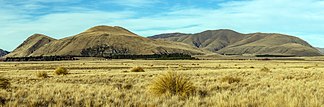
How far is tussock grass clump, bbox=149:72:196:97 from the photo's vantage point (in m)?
13.7

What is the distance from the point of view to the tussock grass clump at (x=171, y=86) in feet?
44.8

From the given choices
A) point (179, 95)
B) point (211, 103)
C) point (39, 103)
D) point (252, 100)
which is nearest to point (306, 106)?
point (252, 100)

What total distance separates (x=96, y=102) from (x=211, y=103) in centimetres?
367

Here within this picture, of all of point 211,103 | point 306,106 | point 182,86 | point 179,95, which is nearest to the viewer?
point 306,106

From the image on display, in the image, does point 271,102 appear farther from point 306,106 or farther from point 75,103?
point 75,103

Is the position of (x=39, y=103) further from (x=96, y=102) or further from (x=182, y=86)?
(x=182, y=86)

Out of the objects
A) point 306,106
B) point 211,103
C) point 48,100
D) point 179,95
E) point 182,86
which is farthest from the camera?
point 182,86

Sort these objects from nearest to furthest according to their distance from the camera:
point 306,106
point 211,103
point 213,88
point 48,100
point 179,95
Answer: point 306,106 → point 211,103 → point 48,100 → point 179,95 → point 213,88

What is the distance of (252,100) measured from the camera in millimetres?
11367

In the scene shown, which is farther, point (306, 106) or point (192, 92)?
point (192, 92)

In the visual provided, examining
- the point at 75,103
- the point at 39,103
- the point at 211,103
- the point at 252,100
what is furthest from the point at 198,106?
the point at 39,103

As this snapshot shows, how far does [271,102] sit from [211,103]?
1.79 m

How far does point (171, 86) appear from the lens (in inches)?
546

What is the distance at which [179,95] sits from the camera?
13055 millimetres
